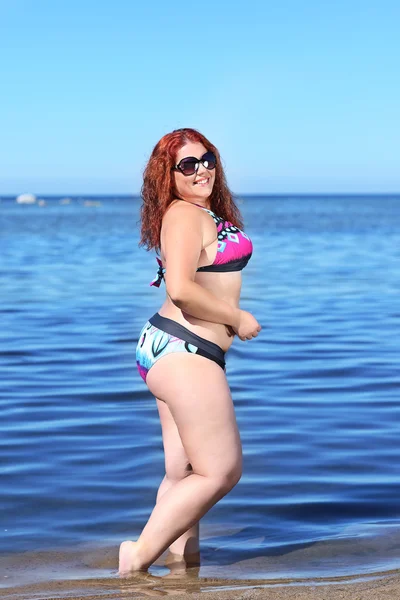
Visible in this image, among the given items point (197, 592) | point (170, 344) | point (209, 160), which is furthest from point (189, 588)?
point (209, 160)

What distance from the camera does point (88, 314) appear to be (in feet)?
49.0

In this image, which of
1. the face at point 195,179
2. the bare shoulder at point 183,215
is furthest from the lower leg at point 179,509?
the face at point 195,179

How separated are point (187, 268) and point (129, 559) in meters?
1.43

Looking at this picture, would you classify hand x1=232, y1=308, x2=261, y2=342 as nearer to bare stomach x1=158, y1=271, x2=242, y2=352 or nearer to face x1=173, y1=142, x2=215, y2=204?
bare stomach x1=158, y1=271, x2=242, y2=352

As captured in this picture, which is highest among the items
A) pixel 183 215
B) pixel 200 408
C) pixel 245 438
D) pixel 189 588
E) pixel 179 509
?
pixel 183 215

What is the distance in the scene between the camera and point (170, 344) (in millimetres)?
4281

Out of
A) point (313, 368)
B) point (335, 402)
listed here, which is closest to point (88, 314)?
point (313, 368)

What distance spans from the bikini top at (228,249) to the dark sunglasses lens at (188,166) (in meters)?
0.20

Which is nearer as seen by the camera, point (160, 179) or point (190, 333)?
point (190, 333)

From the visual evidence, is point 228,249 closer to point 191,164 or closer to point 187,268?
point 187,268

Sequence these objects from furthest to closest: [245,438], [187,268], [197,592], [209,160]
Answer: [245,438]
[209,160]
[197,592]
[187,268]

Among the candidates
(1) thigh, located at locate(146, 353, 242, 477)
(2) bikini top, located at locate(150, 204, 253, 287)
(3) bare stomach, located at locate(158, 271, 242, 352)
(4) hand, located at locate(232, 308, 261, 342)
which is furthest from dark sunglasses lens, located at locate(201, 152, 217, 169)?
(1) thigh, located at locate(146, 353, 242, 477)

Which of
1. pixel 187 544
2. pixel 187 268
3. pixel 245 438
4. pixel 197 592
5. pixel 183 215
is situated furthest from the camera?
pixel 245 438

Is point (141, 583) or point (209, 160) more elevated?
point (209, 160)
